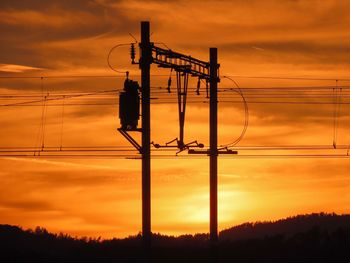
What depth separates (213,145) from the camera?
227ft

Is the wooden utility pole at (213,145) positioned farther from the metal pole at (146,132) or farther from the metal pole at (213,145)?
the metal pole at (146,132)

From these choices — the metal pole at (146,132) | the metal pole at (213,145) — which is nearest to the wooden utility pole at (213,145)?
the metal pole at (213,145)

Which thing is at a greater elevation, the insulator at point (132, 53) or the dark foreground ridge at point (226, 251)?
the insulator at point (132, 53)

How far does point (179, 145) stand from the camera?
224ft

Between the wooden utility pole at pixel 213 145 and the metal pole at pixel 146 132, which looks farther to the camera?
the wooden utility pole at pixel 213 145

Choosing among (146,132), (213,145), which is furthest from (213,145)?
(146,132)

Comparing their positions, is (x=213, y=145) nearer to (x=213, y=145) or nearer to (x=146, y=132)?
(x=213, y=145)

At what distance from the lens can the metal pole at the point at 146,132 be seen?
2518 inches

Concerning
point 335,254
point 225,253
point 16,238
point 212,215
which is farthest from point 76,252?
point 16,238

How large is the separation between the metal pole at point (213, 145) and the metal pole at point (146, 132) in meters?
5.55

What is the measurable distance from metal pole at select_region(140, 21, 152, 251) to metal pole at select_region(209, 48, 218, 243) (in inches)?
218

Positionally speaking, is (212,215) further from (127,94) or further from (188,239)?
(188,239)

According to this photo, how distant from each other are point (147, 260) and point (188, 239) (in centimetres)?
5054

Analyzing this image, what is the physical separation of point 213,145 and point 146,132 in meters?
5.78
